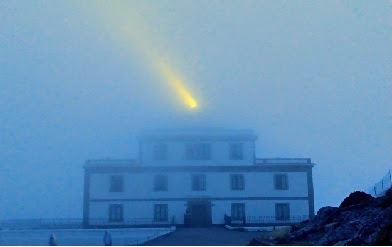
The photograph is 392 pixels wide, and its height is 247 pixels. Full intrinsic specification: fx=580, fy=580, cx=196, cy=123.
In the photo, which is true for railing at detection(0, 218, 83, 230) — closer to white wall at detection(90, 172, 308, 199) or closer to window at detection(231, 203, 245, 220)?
white wall at detection(90, 172, 308, 199)

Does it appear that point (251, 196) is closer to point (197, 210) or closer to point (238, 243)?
point (197, 210)

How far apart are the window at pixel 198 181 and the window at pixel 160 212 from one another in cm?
205

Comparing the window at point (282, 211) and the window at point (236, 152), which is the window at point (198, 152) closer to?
the window at point (236, 152)

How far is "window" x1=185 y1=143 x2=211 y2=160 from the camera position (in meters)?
33.8

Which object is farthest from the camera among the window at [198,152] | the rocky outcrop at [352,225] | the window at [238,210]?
the window at [198,152]

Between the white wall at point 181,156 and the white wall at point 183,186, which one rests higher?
the white wall at point 181,156

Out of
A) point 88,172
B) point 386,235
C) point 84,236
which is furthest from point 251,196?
point 386,235

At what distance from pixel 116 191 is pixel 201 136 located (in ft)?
19.2

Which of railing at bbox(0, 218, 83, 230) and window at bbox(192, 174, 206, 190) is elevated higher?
window at bbox(192, 174, 206, 190)

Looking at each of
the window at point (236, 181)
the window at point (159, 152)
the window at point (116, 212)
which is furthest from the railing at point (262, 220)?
the window at point (116, 212)

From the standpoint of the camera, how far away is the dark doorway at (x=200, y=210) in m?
33.3

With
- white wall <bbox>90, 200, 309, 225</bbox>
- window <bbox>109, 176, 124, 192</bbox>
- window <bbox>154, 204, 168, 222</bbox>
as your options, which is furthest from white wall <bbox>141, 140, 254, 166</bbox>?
window <bbox>154, 204, 168, 222</bbox>

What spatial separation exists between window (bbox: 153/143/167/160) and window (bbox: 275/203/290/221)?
720 centimetres

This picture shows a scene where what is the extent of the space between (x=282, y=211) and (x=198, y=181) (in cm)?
524
